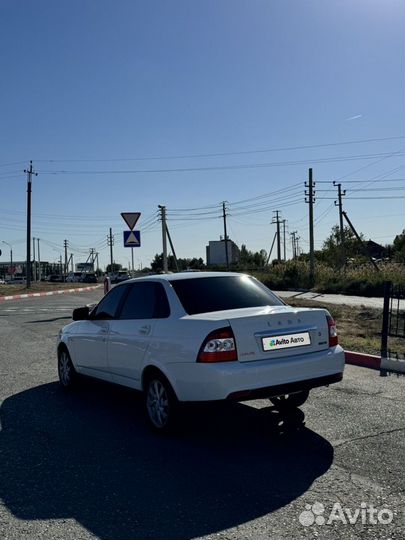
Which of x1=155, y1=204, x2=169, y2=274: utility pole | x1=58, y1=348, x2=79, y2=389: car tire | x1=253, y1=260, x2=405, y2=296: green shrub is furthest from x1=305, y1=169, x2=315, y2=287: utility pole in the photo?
x1=58, y1=348, x2=79, y2=389: car tire

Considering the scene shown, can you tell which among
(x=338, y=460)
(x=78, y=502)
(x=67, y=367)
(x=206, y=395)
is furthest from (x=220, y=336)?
(x=67, y=367)

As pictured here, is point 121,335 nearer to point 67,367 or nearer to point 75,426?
point 75,426

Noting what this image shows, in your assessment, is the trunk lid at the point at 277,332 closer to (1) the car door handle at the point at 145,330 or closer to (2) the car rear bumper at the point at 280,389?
(2) the car rear bumper at the point at 280,389

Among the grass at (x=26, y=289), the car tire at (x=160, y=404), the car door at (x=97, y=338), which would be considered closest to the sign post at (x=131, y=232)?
the car door at (x=97, y=338)

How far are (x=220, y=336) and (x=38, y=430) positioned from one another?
7.38 ft

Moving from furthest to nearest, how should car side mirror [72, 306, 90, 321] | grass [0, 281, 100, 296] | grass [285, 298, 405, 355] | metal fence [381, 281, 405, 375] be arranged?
grass [0, 281, 100, 296] → grass [285, 298, 405, 355] → metal fence [381, 281, 405, 375] → car side mirror [72, 306, 90, 321]

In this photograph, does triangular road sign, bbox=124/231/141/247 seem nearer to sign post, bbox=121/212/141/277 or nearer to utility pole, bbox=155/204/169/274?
sign post, bbox=121/212/141/277

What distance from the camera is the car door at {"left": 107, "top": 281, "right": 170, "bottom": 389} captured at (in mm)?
5754

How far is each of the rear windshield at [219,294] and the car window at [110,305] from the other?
3.34ft

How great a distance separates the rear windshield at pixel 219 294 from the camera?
18.6 feet

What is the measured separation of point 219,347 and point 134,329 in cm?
133

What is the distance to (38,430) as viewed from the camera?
227 inches

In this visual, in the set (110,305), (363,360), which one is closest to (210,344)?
(110,305)

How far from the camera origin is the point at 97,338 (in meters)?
6.77
